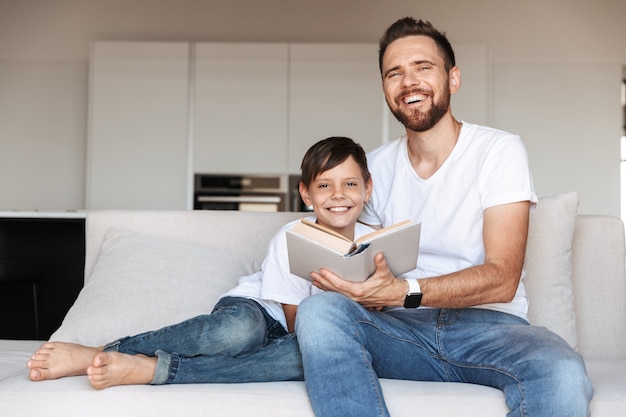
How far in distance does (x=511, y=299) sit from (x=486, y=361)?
0.74ft

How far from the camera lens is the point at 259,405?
5.32 ft

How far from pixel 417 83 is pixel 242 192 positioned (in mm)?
4012

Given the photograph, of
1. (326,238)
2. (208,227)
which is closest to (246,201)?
(208,227)

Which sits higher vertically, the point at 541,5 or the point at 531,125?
the point at 541,5

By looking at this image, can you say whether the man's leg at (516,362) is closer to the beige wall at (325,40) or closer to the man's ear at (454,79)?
the man's ear at (454,79)

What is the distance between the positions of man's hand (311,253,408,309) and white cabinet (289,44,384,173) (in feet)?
13.7

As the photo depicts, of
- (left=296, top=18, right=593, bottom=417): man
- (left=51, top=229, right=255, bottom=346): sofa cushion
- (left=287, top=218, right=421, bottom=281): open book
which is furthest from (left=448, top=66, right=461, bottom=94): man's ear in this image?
(left=51, top=229, right=255, bottom=346): sofa cushion

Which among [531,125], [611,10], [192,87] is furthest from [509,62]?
[192,87]

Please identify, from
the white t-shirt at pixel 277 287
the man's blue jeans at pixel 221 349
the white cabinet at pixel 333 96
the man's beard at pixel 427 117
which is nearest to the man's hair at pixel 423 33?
the man's beard at pixel 427 117

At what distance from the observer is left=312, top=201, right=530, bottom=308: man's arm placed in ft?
5.62

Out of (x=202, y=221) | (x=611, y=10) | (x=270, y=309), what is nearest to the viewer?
(x=270, y=309)

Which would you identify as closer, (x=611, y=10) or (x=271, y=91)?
(x=271, y=91)

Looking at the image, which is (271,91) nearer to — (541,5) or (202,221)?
(541,5)

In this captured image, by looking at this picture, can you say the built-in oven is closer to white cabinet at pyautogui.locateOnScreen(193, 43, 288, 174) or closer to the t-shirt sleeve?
white cabinet at pyautogui.locateOnScreen(193, 43, 288, 174)
